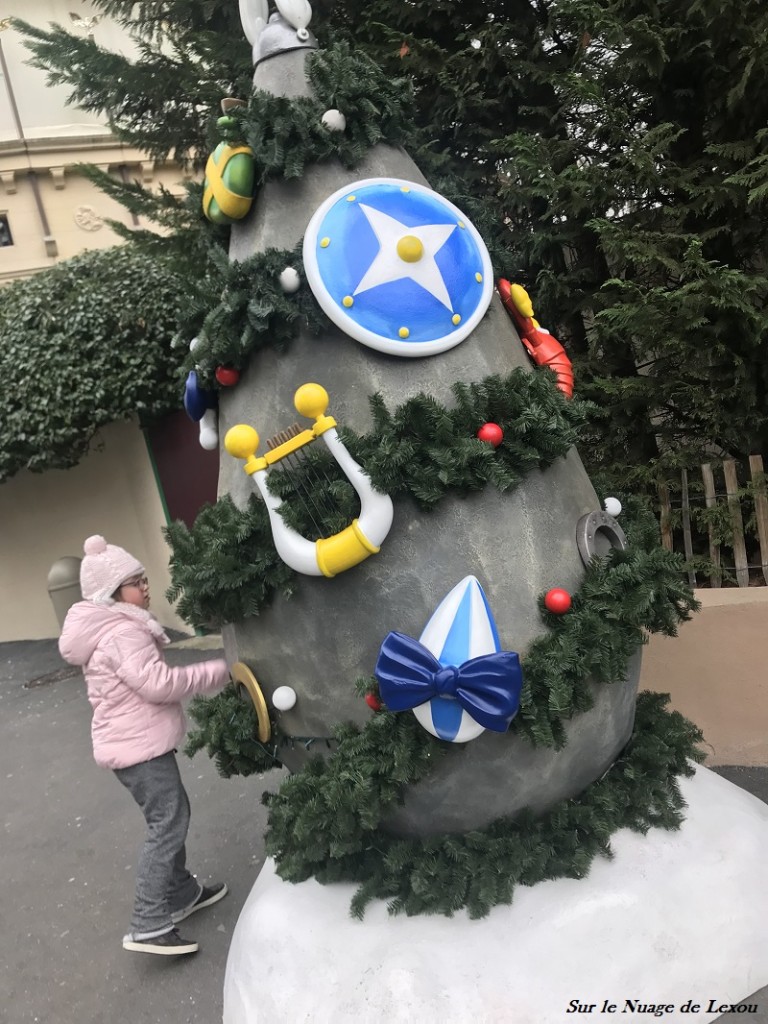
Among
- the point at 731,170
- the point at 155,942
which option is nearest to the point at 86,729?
the point at 155,942

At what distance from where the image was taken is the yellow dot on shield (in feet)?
6.56

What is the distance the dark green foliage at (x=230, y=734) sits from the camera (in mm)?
2180

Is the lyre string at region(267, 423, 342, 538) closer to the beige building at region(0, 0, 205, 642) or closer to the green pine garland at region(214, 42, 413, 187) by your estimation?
the green pine garland at region(214, 42, 413, 187)

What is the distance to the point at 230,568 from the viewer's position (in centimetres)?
203

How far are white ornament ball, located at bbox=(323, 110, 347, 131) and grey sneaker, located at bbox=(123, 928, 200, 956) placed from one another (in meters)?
2.81

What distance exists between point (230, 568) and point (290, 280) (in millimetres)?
776

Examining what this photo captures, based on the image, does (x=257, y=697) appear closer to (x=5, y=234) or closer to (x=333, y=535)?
(x=333, y=535)

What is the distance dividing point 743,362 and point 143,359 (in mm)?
4568

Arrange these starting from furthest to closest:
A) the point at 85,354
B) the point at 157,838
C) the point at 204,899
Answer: the point at 85,354
the point at 204,899
the point at 157,838

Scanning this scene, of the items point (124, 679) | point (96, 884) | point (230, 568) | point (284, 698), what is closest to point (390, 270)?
point (230, 568)

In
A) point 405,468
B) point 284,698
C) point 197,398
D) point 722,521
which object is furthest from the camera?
point 722,521

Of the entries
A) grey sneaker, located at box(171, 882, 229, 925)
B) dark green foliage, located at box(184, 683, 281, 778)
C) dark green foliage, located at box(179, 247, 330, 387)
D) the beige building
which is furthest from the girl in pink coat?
the beige building

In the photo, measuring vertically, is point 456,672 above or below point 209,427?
below

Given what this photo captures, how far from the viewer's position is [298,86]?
2.20m
